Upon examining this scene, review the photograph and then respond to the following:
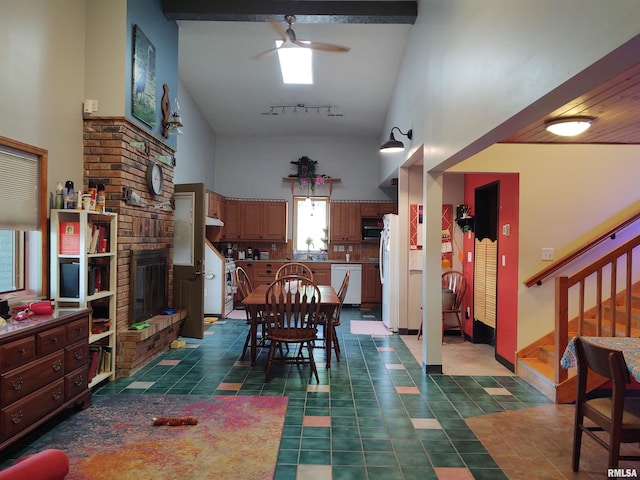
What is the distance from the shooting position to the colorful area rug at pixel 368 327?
19.2 ft

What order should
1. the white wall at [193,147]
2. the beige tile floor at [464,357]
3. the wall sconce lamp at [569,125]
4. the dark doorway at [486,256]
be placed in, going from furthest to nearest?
the white wall at [193,147]
the dark doorway at [486,256]
the beige tile floor at [464,357]
the wall sconce lamp at [569,125]

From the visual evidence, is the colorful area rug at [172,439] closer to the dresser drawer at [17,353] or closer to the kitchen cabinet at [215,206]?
the dresser drawer at [17,353]

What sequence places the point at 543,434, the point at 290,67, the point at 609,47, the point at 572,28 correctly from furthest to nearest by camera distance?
the point at 290,67 → the point at 543,434 → the point at 572,28 → the point at 609,47

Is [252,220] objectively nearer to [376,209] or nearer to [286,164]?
[286,164]

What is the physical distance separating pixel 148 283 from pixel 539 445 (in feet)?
12.7

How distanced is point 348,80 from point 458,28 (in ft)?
11.2

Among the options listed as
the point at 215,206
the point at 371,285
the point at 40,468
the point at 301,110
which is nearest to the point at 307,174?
the point at 301,110

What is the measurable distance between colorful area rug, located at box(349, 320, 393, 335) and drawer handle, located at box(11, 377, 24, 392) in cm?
412

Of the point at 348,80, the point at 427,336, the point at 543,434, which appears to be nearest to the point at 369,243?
the point at 348,80

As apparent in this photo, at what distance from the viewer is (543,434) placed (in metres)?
2.83

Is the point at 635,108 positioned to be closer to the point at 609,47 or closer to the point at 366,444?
the point at 609,47

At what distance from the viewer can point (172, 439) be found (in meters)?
2.69

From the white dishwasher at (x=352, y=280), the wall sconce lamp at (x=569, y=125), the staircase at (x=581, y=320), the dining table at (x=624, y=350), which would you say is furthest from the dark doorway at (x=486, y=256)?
the white dishwasher at (x=352, y=280)

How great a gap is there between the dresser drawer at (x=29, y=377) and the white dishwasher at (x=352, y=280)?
5.56m
